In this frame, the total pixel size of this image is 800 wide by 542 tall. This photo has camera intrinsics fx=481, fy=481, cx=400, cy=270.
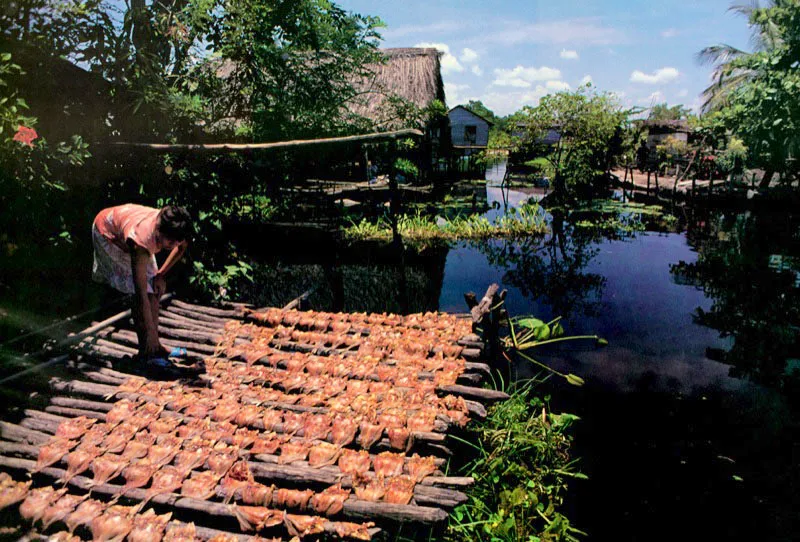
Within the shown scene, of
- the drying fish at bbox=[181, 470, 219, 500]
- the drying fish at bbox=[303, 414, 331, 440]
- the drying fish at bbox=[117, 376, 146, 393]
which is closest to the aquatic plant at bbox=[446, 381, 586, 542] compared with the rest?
the drying fish at bbox=[303, 414, 331, 440]

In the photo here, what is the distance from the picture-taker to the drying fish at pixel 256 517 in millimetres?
2684

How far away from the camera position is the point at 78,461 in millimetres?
3094

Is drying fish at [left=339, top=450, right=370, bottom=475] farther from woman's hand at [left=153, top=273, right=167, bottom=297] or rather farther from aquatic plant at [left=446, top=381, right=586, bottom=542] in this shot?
woman's hand at [left=153, top=273, right=167, bottom=297]

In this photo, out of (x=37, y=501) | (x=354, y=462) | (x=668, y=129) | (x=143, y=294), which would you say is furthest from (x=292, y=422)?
(x=668, y=129)

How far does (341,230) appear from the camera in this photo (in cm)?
1470

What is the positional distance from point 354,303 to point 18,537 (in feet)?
26.0

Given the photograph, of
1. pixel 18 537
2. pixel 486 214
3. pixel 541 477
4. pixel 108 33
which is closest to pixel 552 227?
pixel 486 214

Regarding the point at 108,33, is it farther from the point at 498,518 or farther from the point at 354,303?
the point at 498,518

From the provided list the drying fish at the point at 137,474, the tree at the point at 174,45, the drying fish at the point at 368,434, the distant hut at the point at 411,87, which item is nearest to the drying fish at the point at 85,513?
the drying fish at the point at 137,474

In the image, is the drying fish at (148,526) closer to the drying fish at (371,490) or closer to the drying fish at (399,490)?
the drying fish at (371,490)

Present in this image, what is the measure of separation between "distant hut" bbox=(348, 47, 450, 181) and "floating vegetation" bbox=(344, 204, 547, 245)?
5767mm

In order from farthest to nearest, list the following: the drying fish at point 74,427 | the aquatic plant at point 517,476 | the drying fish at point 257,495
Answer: the aquatic plant at point 517,476, the drying fish at point 74,427, the drying fish at point 257,495

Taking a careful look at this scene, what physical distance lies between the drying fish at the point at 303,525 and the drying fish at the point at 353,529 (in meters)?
0.09

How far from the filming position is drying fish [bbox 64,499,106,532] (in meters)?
2.67
